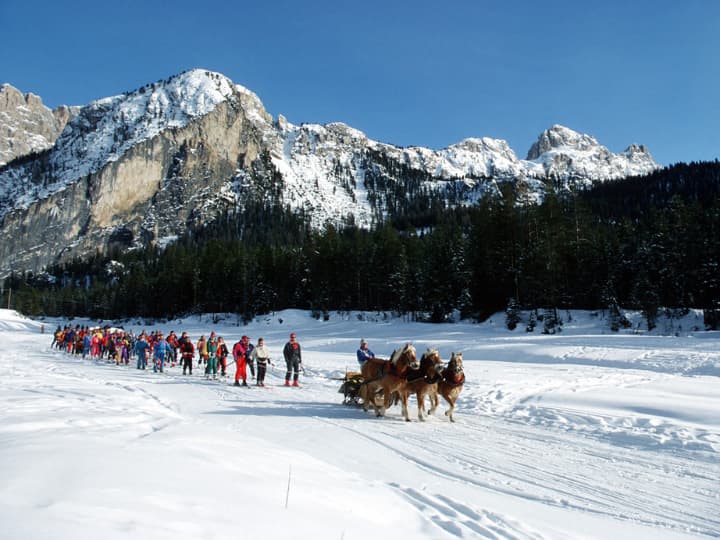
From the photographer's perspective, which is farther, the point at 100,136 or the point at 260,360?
the point at 100,136

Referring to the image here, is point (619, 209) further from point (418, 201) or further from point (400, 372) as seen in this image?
point (400, 372)

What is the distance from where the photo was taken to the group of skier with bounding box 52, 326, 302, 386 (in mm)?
15961

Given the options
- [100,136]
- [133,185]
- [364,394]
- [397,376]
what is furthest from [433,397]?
[100,136]

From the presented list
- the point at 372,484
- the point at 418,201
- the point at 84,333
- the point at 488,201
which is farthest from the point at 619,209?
the point at 372,484

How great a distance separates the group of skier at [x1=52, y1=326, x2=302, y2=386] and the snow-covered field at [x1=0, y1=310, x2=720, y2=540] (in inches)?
73.4

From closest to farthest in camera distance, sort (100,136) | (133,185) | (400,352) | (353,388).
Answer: (400,352), (353,388), (133,185), (100,136)

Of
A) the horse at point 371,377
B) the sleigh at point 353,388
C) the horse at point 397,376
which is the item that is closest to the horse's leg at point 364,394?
the horse at point 371,377

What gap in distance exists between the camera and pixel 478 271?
139ft

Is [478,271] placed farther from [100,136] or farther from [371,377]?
[100,136]

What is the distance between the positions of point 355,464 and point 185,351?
1594 centimetres

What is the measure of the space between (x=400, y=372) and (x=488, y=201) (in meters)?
37.2

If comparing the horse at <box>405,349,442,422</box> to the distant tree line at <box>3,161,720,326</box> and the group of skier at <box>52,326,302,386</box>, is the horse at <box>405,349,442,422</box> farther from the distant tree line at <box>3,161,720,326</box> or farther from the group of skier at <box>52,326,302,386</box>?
the distant tree line at <box>3,161,720,326</box>

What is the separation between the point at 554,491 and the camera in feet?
17.9

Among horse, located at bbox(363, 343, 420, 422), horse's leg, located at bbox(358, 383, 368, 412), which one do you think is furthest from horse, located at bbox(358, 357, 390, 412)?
horse, located at bbox(363, 343, 420, 422)
